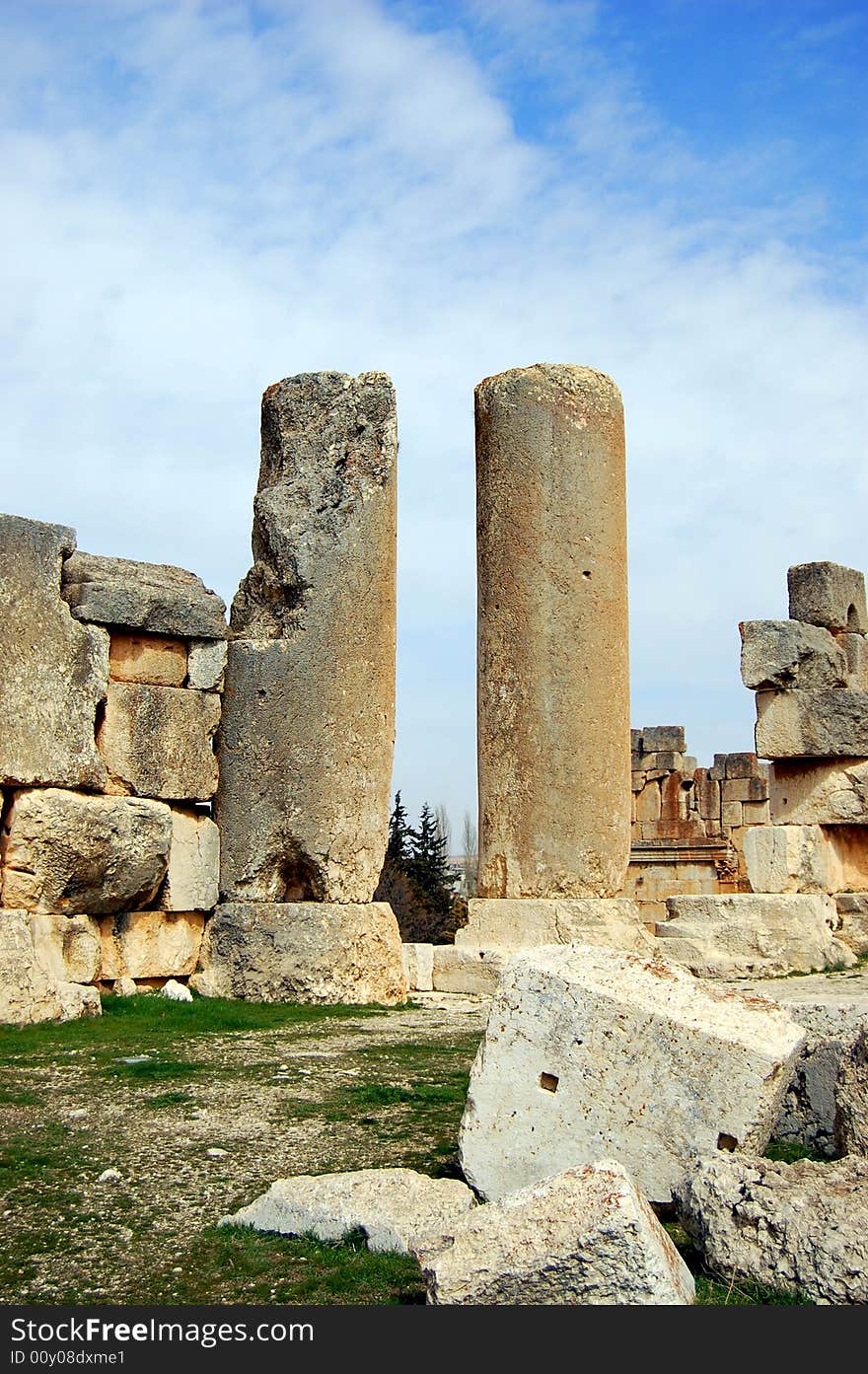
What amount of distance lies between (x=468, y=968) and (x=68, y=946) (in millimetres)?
2779

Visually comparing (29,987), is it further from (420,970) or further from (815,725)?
(815,725)

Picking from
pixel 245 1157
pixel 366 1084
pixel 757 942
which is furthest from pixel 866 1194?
pixel 757 942

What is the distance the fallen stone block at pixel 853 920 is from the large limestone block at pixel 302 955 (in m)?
4.93

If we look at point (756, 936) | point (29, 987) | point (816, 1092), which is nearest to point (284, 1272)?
point (816, 1092)

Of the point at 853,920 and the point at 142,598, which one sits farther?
the point at 853,920

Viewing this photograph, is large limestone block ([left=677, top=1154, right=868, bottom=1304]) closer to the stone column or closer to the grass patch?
the grass patch

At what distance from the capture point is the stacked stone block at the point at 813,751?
40.0 feet

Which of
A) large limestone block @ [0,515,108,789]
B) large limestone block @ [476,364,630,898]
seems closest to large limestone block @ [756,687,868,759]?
large limestone block @ [476,364,630,898]

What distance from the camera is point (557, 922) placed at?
9539 mm

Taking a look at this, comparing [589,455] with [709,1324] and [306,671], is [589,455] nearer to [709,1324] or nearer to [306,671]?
[306,671]

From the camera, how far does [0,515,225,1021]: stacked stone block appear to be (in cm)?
804

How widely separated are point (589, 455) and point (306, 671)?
271 cm

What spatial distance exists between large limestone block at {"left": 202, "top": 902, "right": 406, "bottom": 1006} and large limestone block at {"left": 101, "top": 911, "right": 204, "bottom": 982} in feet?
0.44

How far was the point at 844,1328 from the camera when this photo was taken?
10.0ft
